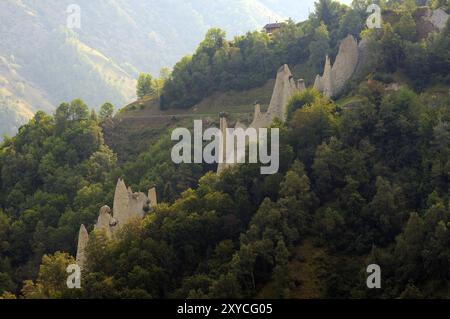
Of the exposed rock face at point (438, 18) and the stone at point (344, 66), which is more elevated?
the exposed rock face at point (438, 18)

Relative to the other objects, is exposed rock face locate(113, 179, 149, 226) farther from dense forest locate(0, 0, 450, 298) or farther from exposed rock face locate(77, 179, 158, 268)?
dense forest locate(0, 0, 450, 298)

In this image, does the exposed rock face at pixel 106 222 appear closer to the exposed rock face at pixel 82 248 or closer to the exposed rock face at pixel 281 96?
the exposed rock face at pixel 82 248

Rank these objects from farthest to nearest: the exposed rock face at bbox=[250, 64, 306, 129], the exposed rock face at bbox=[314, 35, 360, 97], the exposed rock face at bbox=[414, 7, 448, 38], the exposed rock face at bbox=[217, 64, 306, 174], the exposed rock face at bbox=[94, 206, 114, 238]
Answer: the exposed rock face at bbox=[414, 7, 448, 38] < the exposed rock face at bbox=[314, 35, 360, 97] < the exposed rock face at bbox=[250, 64, 306, 129] < the exposed rock face at bbox=[217, 64, 306, 174] < the exposed rock face at bbox=[94, 206, 114, 238]

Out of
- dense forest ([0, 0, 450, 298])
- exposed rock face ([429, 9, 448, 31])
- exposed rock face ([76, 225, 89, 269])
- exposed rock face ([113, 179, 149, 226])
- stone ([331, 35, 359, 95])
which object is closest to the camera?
dense forest ([0, 0, 450, 298])

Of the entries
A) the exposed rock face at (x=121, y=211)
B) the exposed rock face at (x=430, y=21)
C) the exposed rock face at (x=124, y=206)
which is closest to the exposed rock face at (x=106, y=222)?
the exposed rock face at (x=121, y=211)

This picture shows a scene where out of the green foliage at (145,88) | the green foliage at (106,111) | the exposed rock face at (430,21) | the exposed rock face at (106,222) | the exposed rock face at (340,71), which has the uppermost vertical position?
the green foliage at (145,88)

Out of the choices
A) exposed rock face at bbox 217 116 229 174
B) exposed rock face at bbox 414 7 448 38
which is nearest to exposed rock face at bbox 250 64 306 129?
exposed rock face at bbox 217 116 229 174

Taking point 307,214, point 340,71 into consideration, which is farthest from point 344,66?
point 307,214
